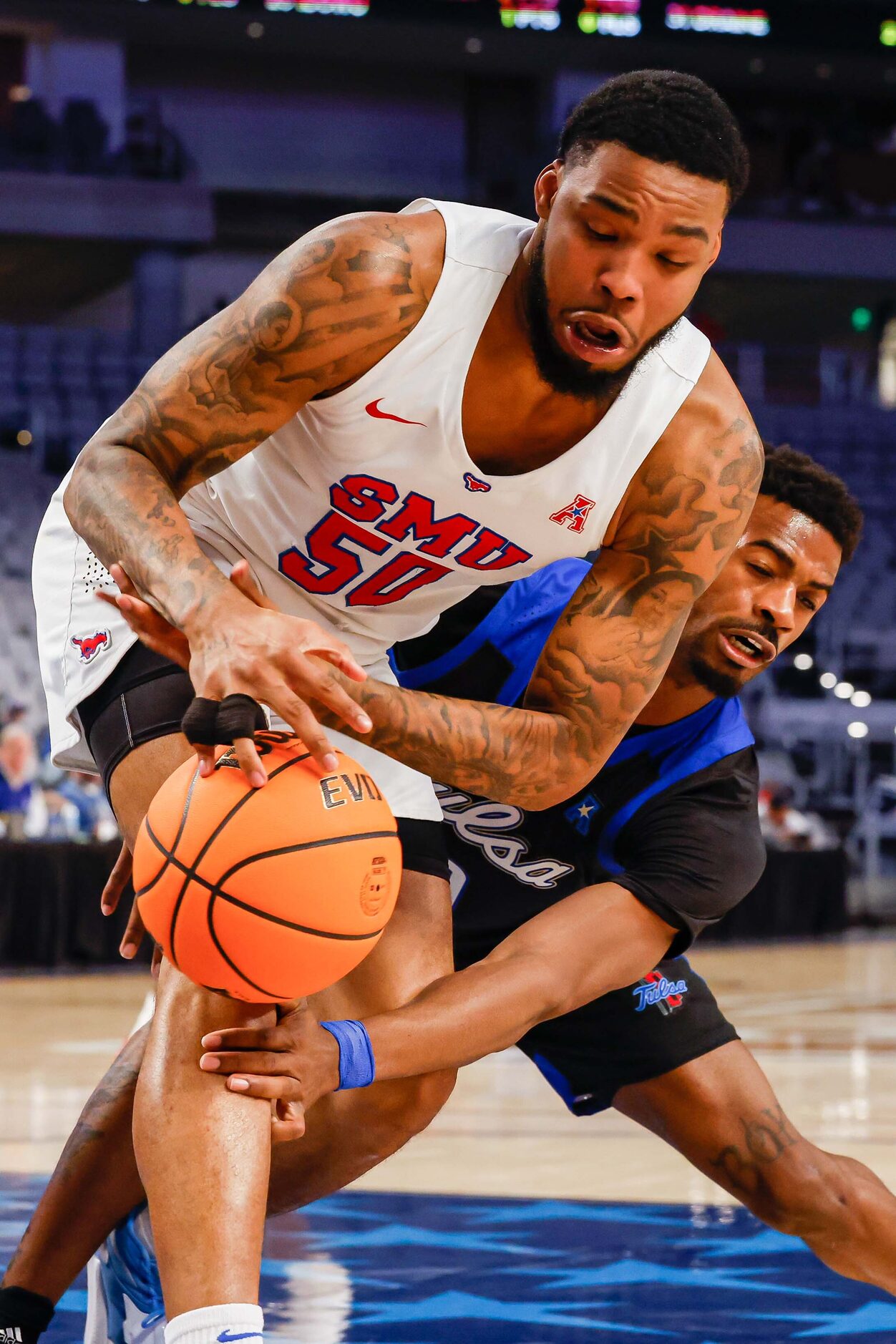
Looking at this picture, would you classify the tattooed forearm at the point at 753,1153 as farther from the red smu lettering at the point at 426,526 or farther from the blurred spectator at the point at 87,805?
the blurred spectator at the point at 87,805

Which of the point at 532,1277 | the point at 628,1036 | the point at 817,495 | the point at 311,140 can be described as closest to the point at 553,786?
the point at 628,1036

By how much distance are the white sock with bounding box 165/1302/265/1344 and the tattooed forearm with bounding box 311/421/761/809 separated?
0.83m

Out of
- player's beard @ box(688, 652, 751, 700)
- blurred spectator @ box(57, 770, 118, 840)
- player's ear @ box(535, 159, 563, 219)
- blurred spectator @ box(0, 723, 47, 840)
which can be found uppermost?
player's ear @ box(535, 159, 563, 219)

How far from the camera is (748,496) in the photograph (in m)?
2.65

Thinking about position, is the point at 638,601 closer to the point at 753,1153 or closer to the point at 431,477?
the point at 431,477

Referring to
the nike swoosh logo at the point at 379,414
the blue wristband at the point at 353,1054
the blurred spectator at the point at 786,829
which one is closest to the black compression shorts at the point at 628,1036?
the blue wristband at the point at 353,1054

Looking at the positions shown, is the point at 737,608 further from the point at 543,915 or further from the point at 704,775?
the point at 543,915

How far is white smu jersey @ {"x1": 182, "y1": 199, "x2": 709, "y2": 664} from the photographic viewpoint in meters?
2.43

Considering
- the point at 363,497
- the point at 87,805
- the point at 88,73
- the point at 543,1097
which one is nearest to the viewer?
the point at 363,497

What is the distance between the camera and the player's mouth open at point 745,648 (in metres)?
3.33

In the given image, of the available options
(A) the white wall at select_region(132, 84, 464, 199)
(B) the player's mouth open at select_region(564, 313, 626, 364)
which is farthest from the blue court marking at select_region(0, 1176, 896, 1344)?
(A) the white wall at select_region(132, 84, 464, 199)

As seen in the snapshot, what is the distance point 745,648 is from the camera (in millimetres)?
3348

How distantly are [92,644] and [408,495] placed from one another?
66 cm

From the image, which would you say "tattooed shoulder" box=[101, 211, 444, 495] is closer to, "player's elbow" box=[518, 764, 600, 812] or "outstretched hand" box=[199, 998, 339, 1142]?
"player's elbow" box=[518, 764, 600, 812]
